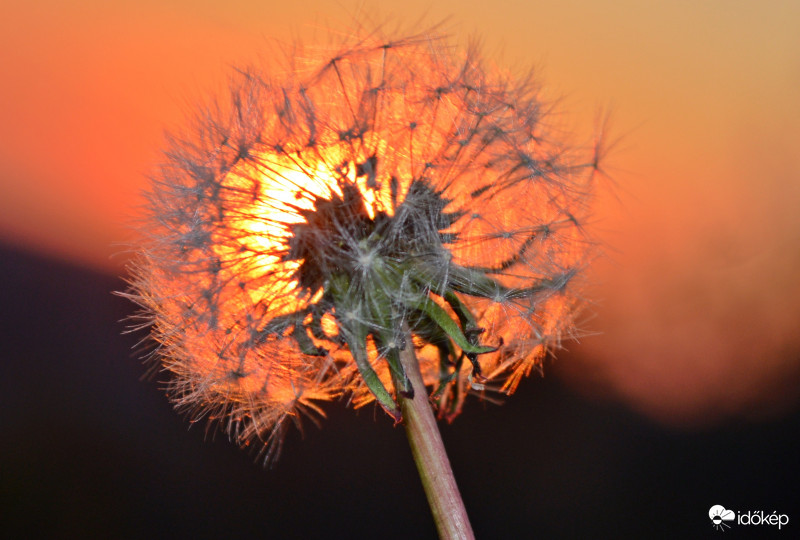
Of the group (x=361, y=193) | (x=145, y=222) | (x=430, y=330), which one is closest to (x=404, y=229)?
(x=361, y=193)

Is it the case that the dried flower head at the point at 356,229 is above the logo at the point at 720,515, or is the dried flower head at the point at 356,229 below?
above

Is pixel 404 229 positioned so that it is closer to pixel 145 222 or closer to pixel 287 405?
pixel 287 405

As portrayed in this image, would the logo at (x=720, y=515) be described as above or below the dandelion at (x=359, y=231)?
below

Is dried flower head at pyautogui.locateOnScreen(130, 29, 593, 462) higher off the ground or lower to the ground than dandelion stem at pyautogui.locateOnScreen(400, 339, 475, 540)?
higher

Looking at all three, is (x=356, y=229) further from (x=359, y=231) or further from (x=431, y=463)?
(x=431, y=463)

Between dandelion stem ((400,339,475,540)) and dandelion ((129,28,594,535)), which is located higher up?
dandelion ((129,28,594,535))

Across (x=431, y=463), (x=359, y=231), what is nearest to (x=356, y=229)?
(x=359, y=231)
